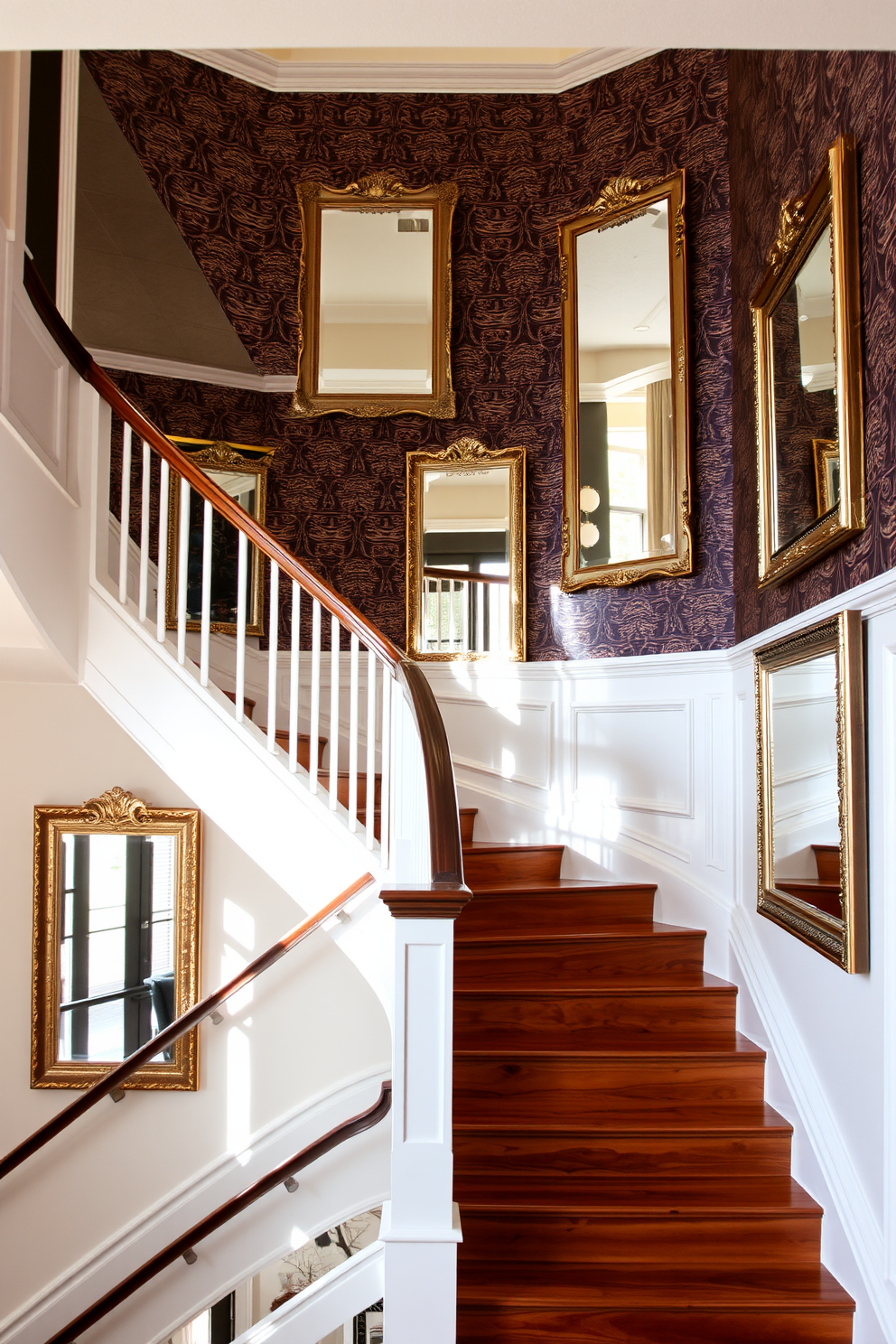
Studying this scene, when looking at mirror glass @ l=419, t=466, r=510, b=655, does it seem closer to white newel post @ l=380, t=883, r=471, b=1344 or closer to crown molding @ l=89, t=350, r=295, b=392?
crown molding @ l=89, t=350, r=295, b=392

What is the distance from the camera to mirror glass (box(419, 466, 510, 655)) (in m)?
4.59

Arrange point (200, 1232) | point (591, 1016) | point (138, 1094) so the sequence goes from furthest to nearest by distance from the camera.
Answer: point (138, 1094) < point (200, 1232) < point (591, 1016)

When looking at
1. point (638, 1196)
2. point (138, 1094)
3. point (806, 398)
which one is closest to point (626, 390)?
point (806, 398)

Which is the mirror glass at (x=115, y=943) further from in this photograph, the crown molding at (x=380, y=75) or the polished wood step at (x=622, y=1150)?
the crown molding at (x=380, y=75)

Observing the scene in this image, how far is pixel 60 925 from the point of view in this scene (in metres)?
4.25

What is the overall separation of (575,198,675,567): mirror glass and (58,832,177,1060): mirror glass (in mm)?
2459

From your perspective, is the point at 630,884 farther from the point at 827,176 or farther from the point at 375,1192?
the point at 827,176

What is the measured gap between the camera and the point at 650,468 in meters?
4.11

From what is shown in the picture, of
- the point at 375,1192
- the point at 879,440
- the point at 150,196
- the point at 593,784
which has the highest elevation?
the point at 150,196

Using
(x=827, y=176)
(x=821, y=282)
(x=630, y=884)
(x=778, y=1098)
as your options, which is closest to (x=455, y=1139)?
(x=778, y=1098)

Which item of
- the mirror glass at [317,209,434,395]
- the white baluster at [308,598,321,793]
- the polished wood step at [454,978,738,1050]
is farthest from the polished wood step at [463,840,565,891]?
the mirror glass at [317,209,434,395]

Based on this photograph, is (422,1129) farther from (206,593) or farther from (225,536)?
(225,536)

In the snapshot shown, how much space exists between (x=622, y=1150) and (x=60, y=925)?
2.68 metres

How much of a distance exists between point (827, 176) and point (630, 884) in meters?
2.53
